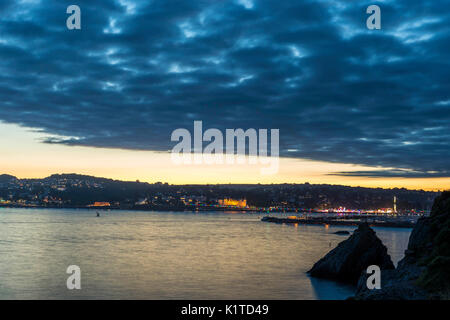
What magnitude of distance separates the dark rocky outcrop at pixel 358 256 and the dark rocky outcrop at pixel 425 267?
1361cm

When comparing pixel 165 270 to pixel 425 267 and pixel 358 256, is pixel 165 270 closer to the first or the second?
pixel 358 256

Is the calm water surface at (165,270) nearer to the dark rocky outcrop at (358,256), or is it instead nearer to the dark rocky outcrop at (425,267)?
the dark rocky outcrop at (358,256)

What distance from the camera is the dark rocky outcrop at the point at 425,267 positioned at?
22.9 metres

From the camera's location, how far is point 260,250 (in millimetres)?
90688

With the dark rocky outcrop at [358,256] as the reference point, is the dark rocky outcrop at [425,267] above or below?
above

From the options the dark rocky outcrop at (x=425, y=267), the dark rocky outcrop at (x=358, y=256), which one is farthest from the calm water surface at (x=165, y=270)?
the dark rocky outcrop at (x=425, y=267)

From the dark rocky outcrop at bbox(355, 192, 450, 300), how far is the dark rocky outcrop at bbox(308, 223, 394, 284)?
13.6m

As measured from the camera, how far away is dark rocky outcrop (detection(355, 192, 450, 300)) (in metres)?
22.9

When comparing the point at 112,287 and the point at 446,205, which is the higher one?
the point at 446,205

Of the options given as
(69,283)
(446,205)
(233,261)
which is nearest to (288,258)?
(233,261)

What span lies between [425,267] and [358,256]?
21994 millimetres

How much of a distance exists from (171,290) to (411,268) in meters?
26.8
